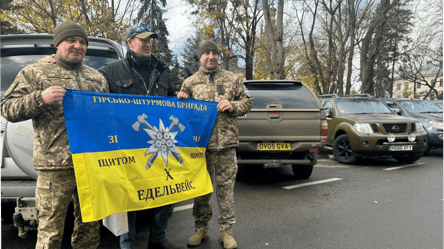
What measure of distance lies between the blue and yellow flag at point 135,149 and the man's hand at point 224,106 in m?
0.18

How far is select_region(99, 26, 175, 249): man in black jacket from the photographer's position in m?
2.94

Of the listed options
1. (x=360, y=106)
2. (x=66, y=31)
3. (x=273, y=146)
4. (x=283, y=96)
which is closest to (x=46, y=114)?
(x=66, y=31)

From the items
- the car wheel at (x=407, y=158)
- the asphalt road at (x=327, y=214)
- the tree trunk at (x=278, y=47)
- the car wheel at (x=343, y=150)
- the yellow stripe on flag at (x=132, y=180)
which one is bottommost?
the asphalt road at (x=327, y=214)

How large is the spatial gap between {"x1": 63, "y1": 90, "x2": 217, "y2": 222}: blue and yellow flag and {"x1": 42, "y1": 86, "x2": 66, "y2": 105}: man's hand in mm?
156

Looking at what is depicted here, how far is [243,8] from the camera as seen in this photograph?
22.5 meters

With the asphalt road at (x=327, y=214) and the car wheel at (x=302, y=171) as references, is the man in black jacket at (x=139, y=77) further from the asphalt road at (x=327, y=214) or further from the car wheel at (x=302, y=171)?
the car wheel at (x=302, y=171)

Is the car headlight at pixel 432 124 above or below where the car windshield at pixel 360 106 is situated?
below

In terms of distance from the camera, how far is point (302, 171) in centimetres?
647

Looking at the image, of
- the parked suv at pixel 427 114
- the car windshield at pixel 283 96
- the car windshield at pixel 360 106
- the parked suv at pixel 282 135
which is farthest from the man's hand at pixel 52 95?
the parked suv at pixel 427 114

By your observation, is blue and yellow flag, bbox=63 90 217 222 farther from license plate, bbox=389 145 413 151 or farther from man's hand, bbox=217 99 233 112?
license plate, bbox=389 145 413 151

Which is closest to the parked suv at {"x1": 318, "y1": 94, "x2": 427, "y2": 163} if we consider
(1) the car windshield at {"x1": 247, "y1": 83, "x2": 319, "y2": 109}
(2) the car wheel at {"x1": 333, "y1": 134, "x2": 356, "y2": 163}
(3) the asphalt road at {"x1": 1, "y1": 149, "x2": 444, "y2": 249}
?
(2) the car wheel at {"x1": 333, "y1": 134, "x2": 356, "y2": 163}

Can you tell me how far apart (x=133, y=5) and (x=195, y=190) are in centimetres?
1831

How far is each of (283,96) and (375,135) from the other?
303 centimetres

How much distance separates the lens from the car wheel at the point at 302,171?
6.39 metres
